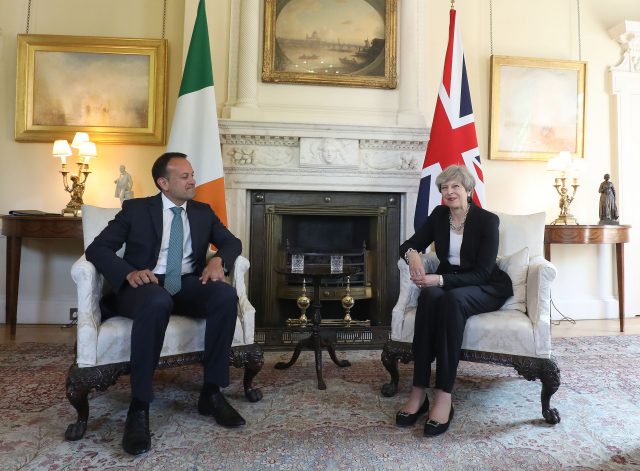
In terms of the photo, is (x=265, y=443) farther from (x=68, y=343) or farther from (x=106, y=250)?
(x=68, y=343)

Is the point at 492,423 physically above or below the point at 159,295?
below

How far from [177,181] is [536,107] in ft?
12.0

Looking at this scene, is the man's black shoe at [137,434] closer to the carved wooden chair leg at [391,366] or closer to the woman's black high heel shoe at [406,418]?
the woman's black high heel shoe at [406,418]

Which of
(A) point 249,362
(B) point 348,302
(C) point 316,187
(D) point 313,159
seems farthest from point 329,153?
(A) point 249,362

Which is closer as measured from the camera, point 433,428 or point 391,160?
point 433,428

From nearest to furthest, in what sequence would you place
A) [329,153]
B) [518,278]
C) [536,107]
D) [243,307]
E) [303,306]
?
[243,307] → [518,278] → [303,306] → [329,153] → [536,107]

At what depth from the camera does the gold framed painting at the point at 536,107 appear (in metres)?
4.46

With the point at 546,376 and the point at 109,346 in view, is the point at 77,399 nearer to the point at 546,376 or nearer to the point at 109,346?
the point at 109,346

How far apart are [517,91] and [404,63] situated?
132 cm

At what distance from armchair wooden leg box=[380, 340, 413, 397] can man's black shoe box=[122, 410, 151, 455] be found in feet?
3.87

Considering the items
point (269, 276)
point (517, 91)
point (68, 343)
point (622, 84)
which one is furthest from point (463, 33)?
point (68, 343)

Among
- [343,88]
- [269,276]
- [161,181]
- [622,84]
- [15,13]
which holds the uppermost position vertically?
[15,13]

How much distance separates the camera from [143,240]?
228cm

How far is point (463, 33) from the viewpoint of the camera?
439 centimetres
